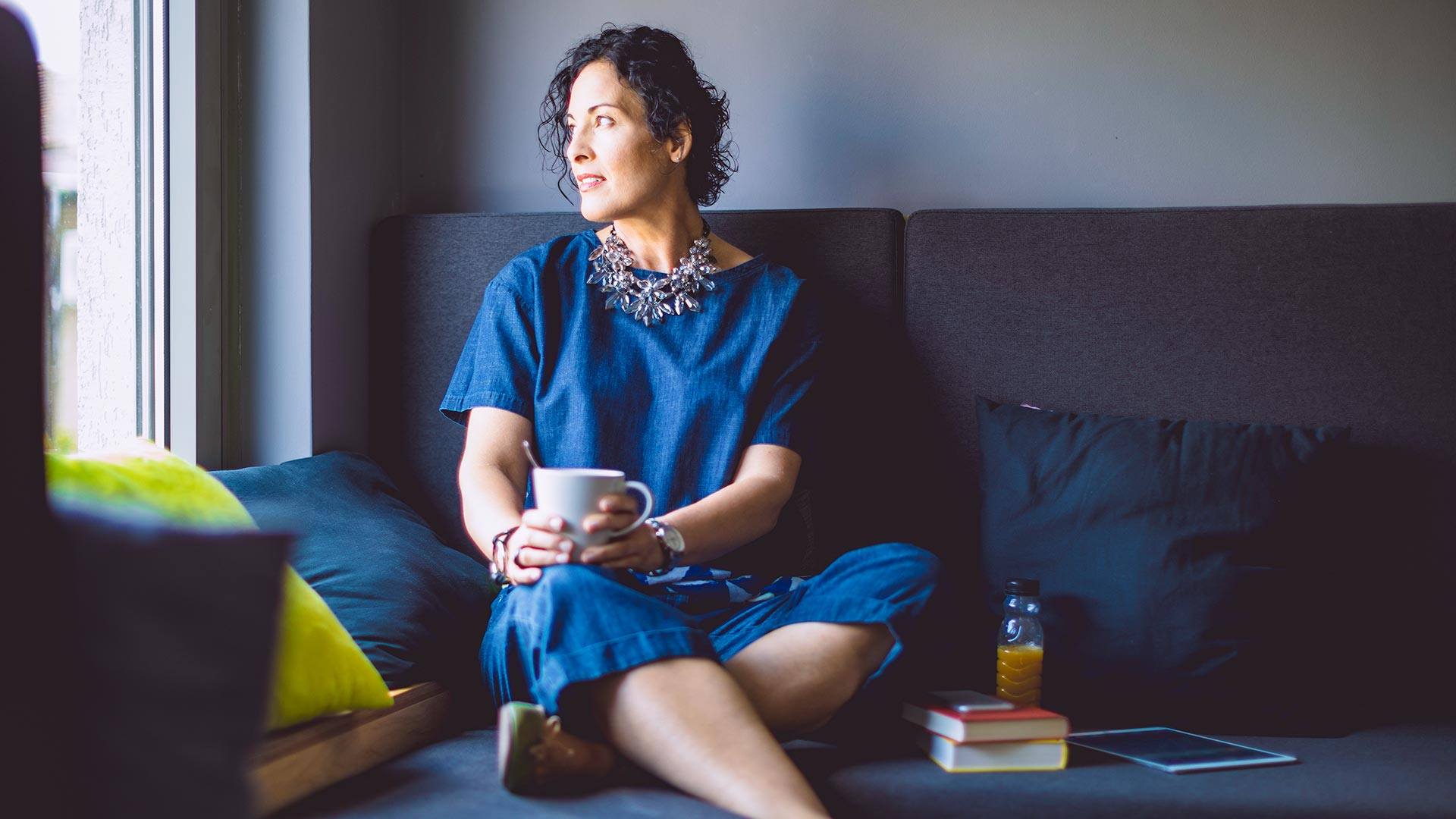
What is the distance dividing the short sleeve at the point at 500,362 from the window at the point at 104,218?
0.51 meters

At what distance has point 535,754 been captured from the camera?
119 cm

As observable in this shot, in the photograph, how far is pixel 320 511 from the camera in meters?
1.66

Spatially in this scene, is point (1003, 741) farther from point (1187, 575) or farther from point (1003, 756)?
point (1187, 575)

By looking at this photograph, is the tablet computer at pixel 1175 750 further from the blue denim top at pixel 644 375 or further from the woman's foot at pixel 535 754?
the woman's foot at pixel 535 754

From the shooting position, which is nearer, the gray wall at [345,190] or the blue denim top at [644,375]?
the blue denim top at [644,375]

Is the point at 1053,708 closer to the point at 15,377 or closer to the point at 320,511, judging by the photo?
the point at 320,511

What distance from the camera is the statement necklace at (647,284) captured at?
1753 mm

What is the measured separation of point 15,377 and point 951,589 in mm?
1091

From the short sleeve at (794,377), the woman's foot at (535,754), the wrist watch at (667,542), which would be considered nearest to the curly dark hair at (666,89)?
the short sleeve at (794,377)

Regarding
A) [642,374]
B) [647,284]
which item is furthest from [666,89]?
[642,374]

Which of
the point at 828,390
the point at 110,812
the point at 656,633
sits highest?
the point at 828,390

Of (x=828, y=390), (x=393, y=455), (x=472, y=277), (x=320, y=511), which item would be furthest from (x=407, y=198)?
(x=828, y=390)

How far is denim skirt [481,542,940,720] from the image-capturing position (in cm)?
126

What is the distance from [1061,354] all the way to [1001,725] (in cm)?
71
